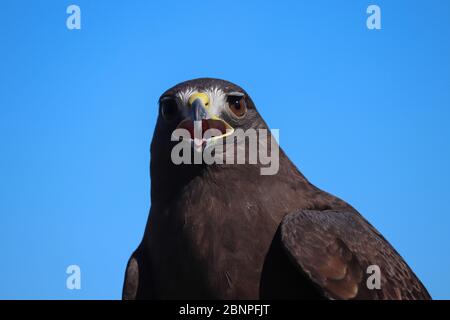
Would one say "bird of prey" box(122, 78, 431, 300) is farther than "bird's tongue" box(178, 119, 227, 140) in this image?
No

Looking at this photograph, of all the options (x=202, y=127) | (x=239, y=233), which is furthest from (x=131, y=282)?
(x=202, y=127)

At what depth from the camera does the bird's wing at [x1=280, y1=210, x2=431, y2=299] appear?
543 centimetres

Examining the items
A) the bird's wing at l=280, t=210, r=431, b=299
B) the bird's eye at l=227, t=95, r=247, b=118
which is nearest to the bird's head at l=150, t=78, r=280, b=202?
the bird's eye at l=227, t=95, r=247, b=118

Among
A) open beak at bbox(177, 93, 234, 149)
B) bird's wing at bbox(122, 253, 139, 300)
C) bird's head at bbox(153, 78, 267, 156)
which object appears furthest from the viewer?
bird's wing at bbox(122, 253, 139, 300)

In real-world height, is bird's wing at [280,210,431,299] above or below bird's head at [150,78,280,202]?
below

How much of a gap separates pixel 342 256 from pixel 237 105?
181cm

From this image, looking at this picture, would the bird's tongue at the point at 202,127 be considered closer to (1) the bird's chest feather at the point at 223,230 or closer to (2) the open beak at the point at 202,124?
(2) the open beak at the point at 202,124

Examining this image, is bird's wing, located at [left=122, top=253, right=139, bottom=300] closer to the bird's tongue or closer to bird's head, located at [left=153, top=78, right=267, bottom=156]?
bird's head, located at [left=153, top=78, right=267, bottom=156]

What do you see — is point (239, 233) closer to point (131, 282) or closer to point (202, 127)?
point (202, 127)

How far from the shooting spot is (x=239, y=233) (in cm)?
552

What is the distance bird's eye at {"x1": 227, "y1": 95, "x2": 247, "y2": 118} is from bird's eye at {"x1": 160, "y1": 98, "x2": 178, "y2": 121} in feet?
1.78

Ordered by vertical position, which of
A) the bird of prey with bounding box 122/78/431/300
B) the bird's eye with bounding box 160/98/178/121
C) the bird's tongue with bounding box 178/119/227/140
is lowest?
the bird of prey with bounding box 122/78/431/300
